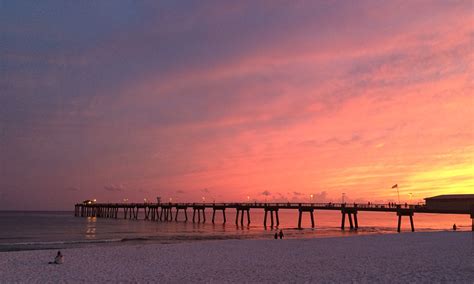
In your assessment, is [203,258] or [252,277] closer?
[252,277]

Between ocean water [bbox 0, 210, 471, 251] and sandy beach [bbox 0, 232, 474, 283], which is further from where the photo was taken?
ocean water [bbox 0, 210, 471, 251]

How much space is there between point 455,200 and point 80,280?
5956 cm

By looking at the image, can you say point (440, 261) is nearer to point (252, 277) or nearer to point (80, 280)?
point (252, 277)

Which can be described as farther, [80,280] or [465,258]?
[465,258]

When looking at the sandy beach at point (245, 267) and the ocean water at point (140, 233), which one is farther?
the ocean water at point (140, 233)

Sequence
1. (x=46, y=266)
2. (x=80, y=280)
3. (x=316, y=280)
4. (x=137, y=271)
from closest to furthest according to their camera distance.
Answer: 1. (x=316, y=280)
2. (x=80, y=280)
3. (x=137, y=271)
4. (x=46, y=266)

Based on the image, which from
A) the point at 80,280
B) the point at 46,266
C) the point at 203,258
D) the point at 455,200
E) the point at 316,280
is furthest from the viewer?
the point at 455,200

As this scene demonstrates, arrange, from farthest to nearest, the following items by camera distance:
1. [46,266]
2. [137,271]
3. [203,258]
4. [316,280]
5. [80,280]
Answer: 1. [203,258]
2. [46,266]
3. [137,271]
4. [80,280]
5. [316,280]

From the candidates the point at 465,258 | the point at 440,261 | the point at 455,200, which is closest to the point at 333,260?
the point at 440,261

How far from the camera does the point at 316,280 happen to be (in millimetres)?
15188

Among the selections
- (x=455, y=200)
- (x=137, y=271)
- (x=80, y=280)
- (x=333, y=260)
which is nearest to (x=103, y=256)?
(x=137, y=271)

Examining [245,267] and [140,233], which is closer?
[245,267]

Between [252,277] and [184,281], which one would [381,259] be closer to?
[252,277]

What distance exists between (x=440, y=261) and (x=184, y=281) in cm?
1218
